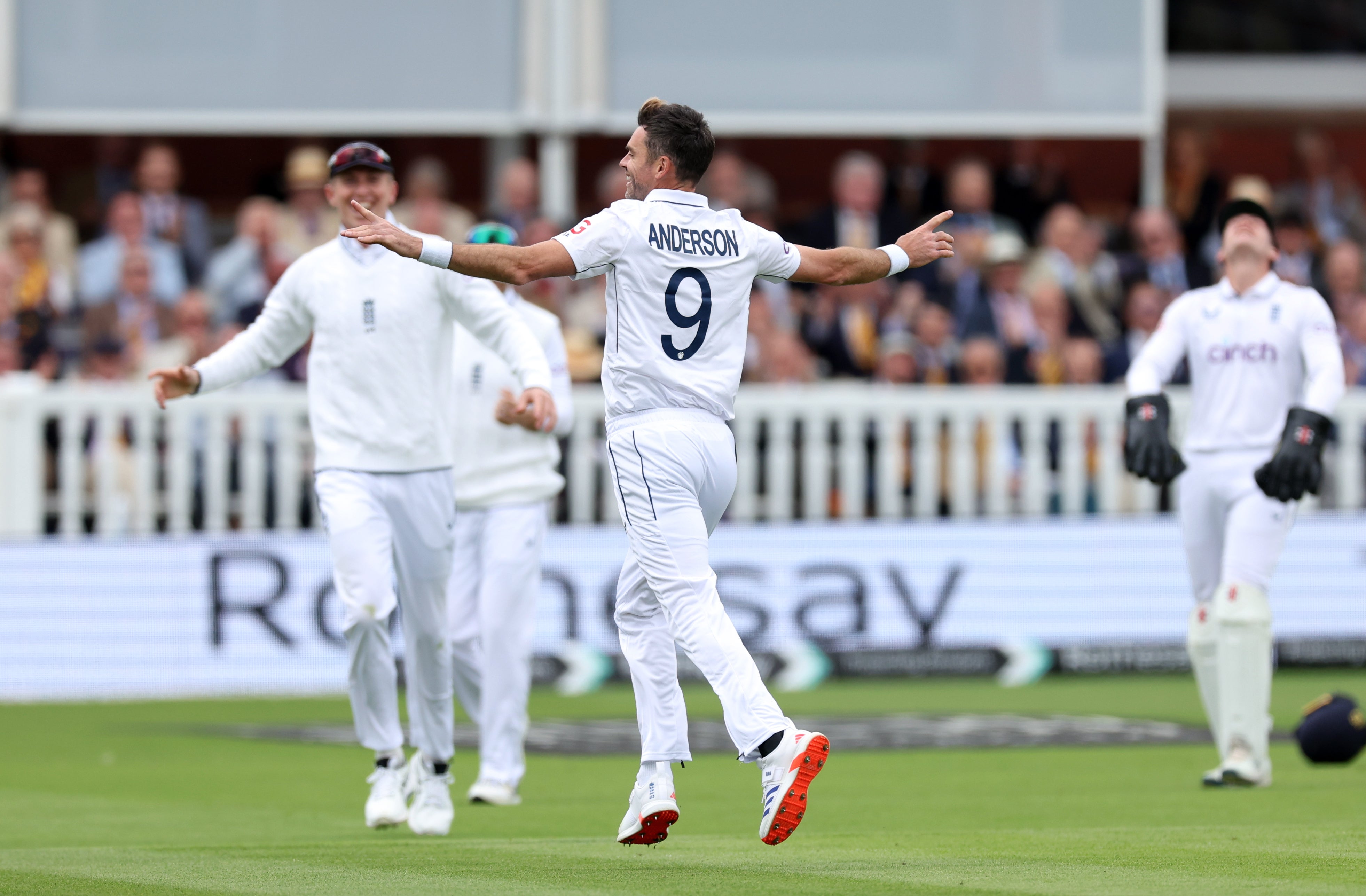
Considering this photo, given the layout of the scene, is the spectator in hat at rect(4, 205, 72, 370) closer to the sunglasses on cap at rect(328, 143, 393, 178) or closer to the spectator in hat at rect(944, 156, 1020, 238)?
the spectator in hat at rect(944, 156, 1020, 238)

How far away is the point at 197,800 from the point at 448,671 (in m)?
1.51

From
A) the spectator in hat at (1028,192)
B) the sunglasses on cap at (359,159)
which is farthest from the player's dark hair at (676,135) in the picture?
the spectator in hat at (1028,192)

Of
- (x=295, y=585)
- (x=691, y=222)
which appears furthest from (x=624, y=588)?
(x=295, y=585)

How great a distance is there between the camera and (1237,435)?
9703 mm

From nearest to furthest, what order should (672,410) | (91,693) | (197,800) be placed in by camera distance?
(672,410) → (197,800) → (91,693)

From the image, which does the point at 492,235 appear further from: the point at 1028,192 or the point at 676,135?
the point at 1028,192

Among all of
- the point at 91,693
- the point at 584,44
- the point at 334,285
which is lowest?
the point at 91,693

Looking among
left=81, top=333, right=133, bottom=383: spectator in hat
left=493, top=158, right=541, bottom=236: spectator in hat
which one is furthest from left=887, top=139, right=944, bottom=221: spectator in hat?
left=81, top=333, right=133, bottom=383: spectator in hat

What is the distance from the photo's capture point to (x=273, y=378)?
15641 millimetres

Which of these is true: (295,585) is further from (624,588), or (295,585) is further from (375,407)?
(624,588)

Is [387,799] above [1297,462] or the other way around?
the other way around

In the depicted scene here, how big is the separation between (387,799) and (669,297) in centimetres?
249

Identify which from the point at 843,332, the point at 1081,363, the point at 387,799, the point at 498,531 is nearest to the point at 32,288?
the point at 843,332

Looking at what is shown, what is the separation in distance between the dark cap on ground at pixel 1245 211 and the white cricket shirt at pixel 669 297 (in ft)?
11.6
